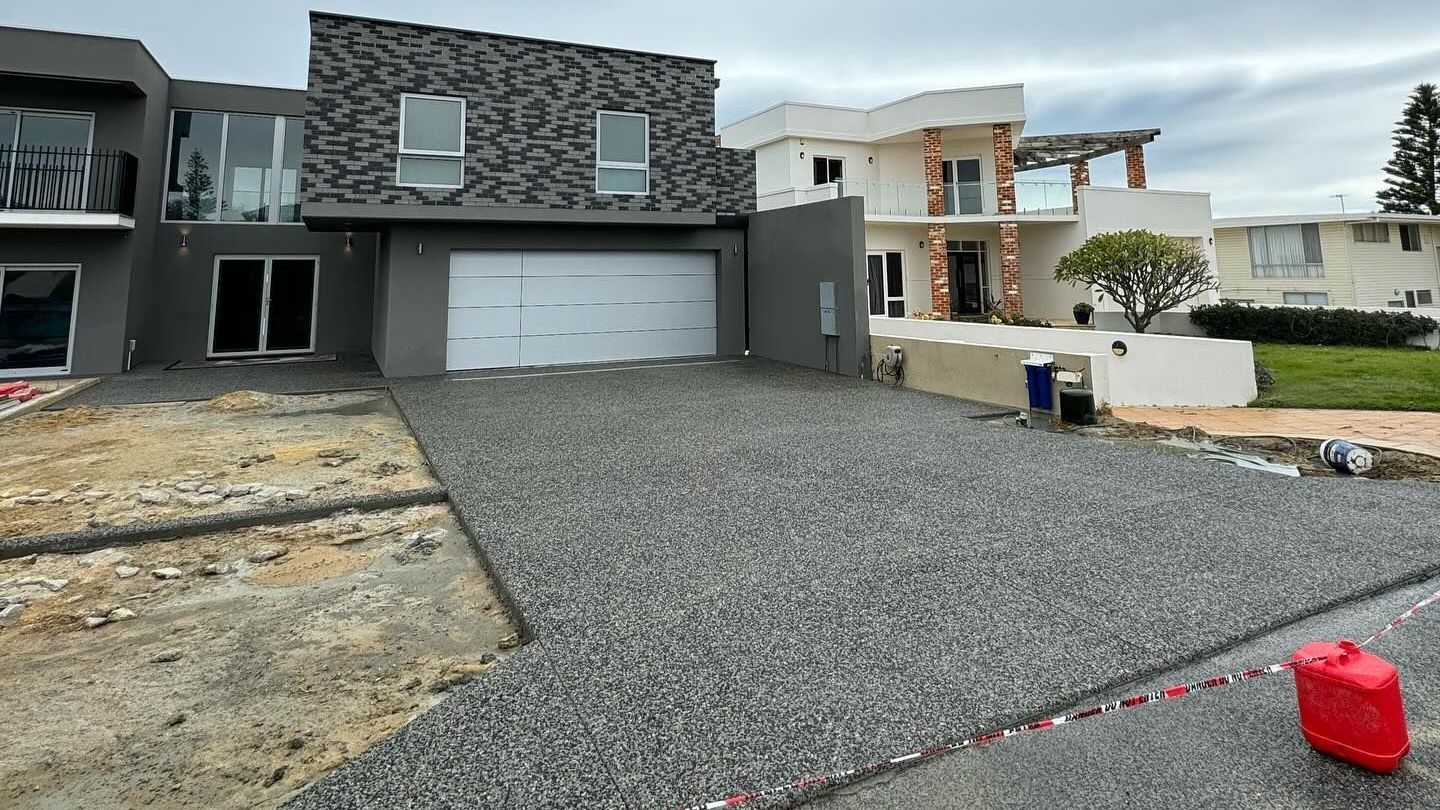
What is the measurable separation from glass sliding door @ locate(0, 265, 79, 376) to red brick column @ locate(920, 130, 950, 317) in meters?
19.2

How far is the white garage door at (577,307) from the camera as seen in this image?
11547 millimetres

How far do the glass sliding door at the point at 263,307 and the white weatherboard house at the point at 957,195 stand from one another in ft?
40.1

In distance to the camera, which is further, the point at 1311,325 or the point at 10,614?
the point at 1311,325

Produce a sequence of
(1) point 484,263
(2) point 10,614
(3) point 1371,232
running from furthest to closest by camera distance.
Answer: (3) point 1371,232 < (1) point 484,263 < (2) point 10,614

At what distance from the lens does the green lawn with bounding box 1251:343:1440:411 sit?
8.40 m

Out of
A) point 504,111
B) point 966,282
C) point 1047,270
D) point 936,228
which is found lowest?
point 966,282

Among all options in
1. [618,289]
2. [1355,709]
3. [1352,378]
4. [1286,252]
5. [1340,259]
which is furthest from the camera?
[1286,252]

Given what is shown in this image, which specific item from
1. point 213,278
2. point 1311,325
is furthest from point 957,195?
point 213,278

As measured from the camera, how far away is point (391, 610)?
3023mm

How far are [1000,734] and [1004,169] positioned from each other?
18.9 m

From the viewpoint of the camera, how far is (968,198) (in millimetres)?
17859

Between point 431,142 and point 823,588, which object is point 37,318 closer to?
point 431,142

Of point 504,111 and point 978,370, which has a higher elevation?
point 504,111

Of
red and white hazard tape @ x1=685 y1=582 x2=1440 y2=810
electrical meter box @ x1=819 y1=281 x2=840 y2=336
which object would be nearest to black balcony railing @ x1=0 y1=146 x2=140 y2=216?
electrical meter box @ x1=819 y1=281 x2=840 y2=336
